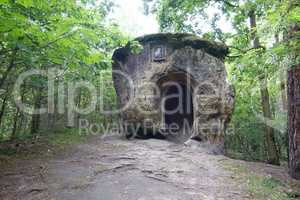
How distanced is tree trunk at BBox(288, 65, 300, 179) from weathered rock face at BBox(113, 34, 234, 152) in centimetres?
354

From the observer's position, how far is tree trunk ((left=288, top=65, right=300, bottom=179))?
623 cm

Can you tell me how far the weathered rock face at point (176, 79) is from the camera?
9.94 meters

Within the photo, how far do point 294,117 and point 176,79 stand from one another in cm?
556

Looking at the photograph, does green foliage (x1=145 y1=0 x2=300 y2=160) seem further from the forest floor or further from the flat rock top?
the forest floor

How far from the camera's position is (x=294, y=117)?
630cm

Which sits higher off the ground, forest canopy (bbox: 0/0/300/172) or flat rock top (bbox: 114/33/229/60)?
flat rock top (bbox: 114/33/229/60)

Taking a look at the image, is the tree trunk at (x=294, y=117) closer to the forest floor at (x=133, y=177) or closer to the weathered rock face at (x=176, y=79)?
the forest floor at (x=133, y=177)

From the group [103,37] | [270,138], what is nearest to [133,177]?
[103,37]

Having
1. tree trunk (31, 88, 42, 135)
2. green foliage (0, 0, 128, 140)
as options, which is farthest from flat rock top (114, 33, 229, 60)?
green foliage (0, 0, 128, 140)

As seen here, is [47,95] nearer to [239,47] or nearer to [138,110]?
[138,110]

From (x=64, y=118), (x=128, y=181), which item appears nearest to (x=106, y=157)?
(x=128, y=181)

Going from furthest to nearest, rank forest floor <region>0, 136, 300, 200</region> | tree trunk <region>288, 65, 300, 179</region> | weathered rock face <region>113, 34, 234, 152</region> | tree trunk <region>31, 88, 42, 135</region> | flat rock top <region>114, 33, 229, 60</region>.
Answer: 1. tree trunk <region>31, 88, 42, 135</region>
2. flat rock top <region>114, 33, 229, 60</region>
3. weathered rock face <region>113, 34, 234, 152</region>
4. tree trunk <region>288, 65, 300, 179</region>
5. forest floor <region>0, 136, 300, 200</region>

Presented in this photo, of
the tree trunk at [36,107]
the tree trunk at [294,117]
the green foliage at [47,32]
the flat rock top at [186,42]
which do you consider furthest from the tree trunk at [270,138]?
the tree trunk at [36,107]

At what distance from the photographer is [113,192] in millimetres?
4688
